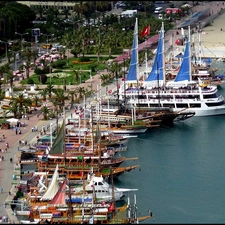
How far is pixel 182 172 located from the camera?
87875mm

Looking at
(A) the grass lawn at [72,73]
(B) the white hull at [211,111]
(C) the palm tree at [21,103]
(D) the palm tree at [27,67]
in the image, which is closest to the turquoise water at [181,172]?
(B) the white hull at [211,111]

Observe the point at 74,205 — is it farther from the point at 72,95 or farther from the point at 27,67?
the point at 27,67

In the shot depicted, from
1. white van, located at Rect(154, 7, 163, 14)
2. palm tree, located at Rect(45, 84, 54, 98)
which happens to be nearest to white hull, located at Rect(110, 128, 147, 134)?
palm tree, located at Rect(45, 84, 54, 98)

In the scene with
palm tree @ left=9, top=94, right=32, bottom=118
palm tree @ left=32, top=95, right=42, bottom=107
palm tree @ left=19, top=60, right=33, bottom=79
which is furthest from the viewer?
palm tree @ left=19, top=60, right=33, bottom=79

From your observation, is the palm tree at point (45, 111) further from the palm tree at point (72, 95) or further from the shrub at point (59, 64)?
the shrub at point (59, 64)

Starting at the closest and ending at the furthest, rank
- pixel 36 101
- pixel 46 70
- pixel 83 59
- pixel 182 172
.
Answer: pixel 182 172, pixel 36 101, pixel 46 70, pixel 83 59

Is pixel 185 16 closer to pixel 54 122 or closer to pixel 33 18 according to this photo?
pixel 33 18

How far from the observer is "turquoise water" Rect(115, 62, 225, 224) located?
77.6 meters

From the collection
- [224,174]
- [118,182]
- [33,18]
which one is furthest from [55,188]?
[33,18]

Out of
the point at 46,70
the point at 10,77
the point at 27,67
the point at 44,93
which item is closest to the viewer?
the point at 44,93

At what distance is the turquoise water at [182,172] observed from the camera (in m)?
77.6

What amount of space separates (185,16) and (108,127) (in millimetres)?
70886

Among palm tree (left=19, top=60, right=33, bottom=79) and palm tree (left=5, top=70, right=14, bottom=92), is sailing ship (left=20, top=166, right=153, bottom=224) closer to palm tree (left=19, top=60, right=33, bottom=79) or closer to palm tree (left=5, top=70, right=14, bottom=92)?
palm tree (left=5, top=70, right=14, bottom=92)

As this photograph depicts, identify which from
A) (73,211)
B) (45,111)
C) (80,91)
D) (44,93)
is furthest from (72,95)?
(73,211)
